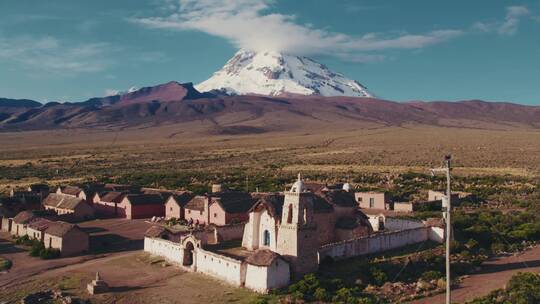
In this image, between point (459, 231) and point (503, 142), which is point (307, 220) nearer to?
point (459, 231)

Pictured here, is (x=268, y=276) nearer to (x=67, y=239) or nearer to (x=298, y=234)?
(x=298, y=234)

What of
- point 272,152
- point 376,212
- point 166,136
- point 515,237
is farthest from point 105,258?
point 166,136

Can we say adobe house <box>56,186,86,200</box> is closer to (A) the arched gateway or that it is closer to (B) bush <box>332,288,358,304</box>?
(A) the arched gateway

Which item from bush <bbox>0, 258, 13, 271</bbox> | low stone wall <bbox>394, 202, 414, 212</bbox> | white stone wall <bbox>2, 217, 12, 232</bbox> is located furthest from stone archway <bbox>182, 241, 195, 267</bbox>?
low stone wall <bbox>394, 202, 414, 212</bbox>

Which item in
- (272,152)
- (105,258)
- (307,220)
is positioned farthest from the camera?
(272,152)

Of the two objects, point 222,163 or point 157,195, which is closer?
point 157,195

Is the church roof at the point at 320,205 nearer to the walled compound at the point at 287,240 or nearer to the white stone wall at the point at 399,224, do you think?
the walled compound at the point at 287,240

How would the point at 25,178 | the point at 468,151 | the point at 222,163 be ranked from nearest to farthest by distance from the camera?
the point at 25,178, the point at 222,163, the point at 468,151
